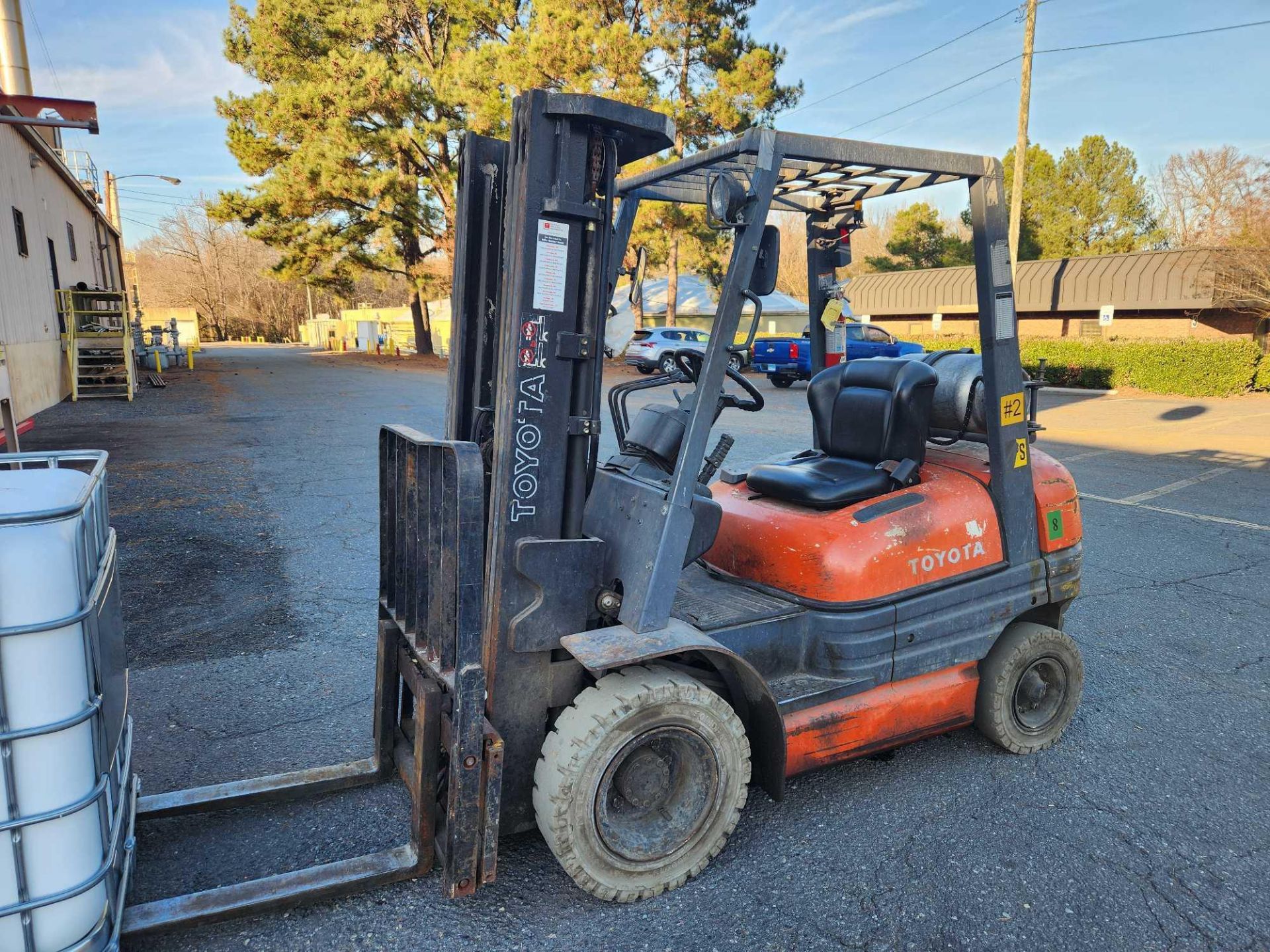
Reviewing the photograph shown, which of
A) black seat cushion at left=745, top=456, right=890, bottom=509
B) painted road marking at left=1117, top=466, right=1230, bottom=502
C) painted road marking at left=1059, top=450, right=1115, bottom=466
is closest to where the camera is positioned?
black seat cushion at left=745, top=456, right=890, bottom=509

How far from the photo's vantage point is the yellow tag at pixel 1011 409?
3752 mm

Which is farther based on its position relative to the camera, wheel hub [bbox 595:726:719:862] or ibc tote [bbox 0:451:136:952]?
wheel hub [bbox 595:726:719:862]

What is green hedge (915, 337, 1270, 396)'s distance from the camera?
63.8 ft

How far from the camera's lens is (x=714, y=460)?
3.25 metres

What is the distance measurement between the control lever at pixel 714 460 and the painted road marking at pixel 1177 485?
26.7 ft

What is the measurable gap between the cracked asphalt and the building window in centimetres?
1187

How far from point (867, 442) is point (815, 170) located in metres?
1.28

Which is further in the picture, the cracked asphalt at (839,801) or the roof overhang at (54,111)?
the roof overhang at (54,111)

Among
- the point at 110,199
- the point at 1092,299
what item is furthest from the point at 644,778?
the point at 110,199

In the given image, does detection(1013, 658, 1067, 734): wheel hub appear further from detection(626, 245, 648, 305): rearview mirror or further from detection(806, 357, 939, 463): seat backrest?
detection(626, 245, 648, 305): rearview mirror

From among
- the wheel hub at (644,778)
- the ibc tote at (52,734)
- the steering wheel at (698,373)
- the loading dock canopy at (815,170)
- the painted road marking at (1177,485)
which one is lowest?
the painted road marking at (1177,485)

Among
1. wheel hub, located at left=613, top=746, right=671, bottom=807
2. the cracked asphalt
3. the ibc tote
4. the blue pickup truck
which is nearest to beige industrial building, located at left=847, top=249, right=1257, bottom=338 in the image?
the blue pickup truck

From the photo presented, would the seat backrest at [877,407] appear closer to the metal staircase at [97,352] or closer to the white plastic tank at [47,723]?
the white plastic tank at [47,723]

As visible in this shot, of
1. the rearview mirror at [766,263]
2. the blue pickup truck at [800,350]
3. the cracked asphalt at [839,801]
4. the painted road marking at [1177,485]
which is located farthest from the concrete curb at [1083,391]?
the rearview mirror at [766,263]
